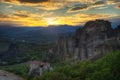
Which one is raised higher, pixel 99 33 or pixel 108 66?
pixel 108 66

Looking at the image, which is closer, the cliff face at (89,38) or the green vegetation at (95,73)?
the green vegetation at (95,73)

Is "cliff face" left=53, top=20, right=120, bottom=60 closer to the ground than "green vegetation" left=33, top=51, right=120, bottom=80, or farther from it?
closer to the ground

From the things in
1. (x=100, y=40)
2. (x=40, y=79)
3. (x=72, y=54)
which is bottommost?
(x=72, y=54)

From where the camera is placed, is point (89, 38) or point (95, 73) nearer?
point (95, 73)

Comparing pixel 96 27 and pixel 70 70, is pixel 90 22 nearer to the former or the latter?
pixel 96 27

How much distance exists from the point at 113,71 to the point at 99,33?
117263 mm

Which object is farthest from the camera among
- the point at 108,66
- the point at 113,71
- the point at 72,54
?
the point at 72,54

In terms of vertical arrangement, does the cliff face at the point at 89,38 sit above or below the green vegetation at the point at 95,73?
below

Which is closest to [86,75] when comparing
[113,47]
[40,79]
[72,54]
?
[40,79]

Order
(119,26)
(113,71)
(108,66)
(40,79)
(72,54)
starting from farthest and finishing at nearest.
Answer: (72,54) → (119,26) → (40,79) → (108,66) → (113,71)

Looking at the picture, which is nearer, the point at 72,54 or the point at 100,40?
the point at 100,40

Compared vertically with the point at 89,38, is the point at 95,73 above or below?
above

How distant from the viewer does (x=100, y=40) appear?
559 ft

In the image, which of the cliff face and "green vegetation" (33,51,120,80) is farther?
the cliff face
